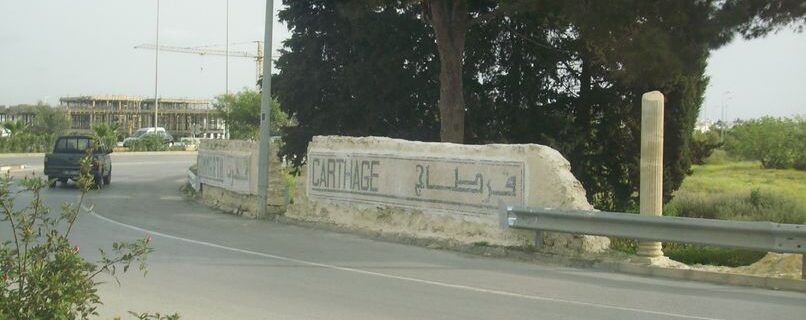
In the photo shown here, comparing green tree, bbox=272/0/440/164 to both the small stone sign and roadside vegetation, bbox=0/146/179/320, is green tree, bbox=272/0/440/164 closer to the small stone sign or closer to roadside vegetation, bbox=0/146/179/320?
the small stone sign

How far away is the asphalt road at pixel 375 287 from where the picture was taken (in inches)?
336

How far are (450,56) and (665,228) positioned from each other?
1148cm

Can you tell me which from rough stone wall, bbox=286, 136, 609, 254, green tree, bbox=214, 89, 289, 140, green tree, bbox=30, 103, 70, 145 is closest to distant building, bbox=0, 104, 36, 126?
green tree, bbox=30, 103, 70, 145

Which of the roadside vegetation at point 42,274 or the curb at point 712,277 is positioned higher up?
the roadside vegetation at point 42,274

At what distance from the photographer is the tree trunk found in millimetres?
21812

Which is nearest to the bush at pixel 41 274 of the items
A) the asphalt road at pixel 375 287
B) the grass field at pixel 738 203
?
the asphalt road at pixel 375 287

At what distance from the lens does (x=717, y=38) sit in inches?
700

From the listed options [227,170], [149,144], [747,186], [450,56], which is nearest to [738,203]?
[747,186]

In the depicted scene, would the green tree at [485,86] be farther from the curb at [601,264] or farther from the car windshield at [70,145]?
the car windshield at [70,145]

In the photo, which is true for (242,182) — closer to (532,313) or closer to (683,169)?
(683,169)

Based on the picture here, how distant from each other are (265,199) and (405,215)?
16.5 ft

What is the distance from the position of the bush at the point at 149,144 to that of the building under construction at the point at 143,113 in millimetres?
38229

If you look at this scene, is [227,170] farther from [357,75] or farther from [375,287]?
[375,287]

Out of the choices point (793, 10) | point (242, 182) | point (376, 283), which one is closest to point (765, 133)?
point (793, 10)
